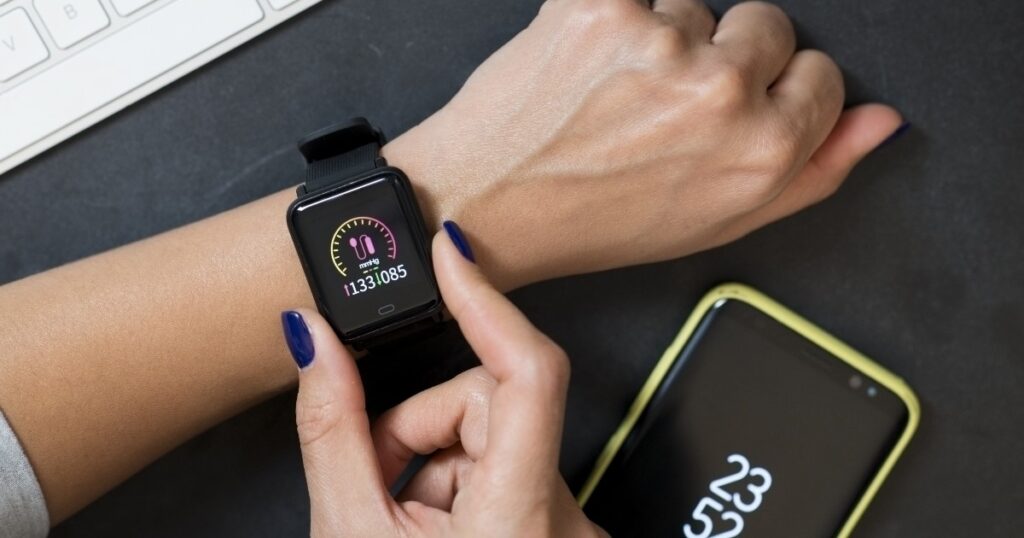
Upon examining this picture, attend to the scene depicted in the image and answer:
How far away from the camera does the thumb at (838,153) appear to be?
30.2 inches

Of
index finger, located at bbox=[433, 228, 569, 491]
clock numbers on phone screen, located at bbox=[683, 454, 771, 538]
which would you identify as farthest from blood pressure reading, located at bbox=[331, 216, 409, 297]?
clock numbers on phone screen, located at bbox=[683, 454, 771, 538]

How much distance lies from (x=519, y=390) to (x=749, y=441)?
32cm

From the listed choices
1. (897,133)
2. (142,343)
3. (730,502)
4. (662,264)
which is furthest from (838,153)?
(142,343)

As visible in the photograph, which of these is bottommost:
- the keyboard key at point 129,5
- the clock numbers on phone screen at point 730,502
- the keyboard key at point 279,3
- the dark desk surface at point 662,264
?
the clock numbers on phone screen at point 730,502

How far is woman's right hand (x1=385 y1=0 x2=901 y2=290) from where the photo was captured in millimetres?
724

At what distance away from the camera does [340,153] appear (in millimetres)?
716

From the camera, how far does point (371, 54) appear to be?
2.62 ft

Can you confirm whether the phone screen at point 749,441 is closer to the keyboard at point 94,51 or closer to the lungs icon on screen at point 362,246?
the lungs icon on screen at point 362,246

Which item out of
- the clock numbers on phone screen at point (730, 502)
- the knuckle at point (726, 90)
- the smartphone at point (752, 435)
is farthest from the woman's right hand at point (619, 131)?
the clock numbers on phone screen at point (730, 502)

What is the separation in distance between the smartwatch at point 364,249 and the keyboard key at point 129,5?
8.5 inches

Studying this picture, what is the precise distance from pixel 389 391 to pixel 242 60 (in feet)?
1.11

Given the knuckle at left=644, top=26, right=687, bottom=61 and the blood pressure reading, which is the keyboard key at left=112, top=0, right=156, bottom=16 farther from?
the knuckle at left=644, top=26, right=687, bottom=61

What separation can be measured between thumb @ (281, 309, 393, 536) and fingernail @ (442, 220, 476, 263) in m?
0.12

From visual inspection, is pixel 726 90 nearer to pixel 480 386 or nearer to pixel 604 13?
pixel 604 13
